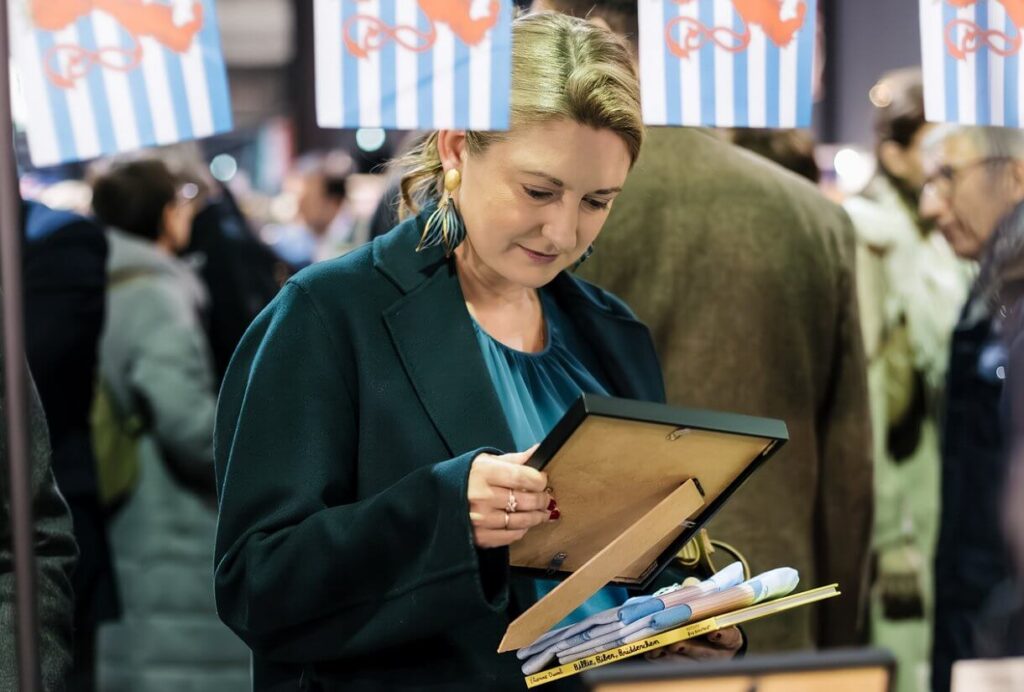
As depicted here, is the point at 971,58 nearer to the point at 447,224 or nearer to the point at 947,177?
the point at 947,177

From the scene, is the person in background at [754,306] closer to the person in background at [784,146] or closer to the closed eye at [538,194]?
the person in background at [784,146]

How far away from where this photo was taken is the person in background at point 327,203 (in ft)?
9.52

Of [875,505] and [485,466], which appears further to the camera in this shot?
[875,505]

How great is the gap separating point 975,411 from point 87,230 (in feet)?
6.22

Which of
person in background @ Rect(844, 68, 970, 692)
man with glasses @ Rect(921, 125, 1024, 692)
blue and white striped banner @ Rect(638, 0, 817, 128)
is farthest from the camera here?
person in background @ Rect(844, 68, 970, 692)

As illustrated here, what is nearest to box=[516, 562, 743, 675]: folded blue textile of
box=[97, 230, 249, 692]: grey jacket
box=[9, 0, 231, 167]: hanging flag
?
box=[9, 0, 231, 167]: hanging flag

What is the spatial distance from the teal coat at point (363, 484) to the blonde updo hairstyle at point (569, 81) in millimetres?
235

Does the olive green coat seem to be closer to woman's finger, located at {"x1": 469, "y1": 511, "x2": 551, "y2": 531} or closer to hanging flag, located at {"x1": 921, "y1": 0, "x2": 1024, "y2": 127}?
hanging flag, located at {"x1": 921, "y1": 0, "x2": 1024, "y2": 127}

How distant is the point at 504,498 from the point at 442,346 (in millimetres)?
314

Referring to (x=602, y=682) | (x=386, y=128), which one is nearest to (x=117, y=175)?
(x=386, y=128)

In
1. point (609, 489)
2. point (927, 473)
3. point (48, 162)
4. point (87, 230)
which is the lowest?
point (927, 473)

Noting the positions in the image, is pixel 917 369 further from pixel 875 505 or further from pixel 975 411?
pixel 875 505

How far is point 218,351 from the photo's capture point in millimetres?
3127

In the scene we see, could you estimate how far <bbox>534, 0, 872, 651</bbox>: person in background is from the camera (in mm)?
2436
